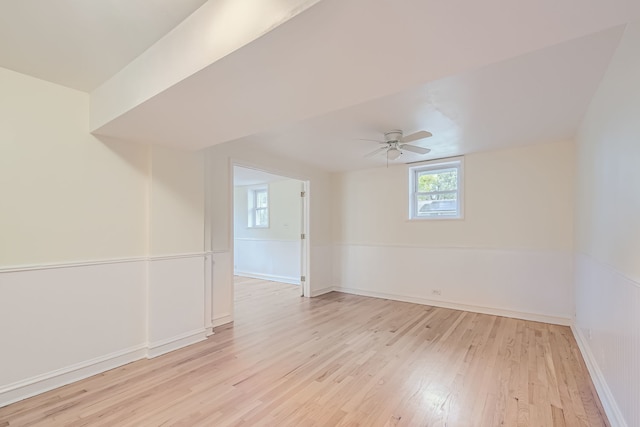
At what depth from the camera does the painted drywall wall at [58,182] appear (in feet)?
6.89

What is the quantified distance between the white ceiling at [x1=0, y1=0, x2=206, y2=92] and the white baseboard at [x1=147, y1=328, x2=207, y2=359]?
7.94 feet

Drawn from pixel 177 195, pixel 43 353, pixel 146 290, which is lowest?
pixel 43 353

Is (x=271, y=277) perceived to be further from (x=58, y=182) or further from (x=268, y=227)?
(x=58, y=182)

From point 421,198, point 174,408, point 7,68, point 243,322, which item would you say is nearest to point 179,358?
point 174,408

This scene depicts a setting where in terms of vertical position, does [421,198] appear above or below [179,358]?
above

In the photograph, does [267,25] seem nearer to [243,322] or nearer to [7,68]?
[7,68]

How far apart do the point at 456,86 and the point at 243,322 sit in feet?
11.6

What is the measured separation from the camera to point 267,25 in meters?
1.21

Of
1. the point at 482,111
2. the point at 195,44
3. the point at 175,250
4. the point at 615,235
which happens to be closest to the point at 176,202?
the point at 175,250

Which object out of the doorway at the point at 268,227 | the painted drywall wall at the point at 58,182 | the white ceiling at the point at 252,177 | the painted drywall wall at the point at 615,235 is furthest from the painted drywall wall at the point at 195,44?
the doorway at the point at 268,227

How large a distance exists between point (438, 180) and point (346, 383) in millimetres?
3537

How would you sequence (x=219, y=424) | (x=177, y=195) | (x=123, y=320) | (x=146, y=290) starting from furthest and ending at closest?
(x=177, y=195), (x=146, y=290), (x=123, y=320), (x=219, y=424)

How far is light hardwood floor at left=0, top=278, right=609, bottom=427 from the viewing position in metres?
1.92

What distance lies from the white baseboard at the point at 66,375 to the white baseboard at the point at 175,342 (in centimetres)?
7
